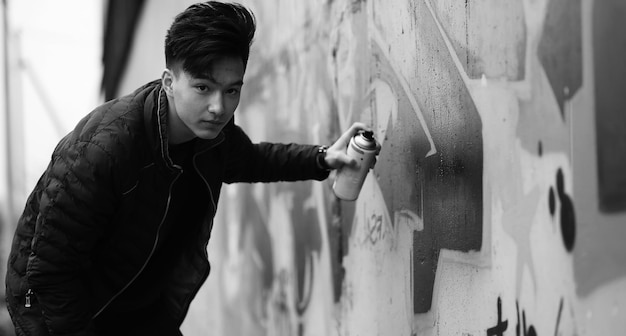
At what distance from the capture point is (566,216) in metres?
1.92

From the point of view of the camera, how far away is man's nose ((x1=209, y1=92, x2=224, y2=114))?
2.52 metres

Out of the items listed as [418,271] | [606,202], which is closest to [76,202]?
[418,271]

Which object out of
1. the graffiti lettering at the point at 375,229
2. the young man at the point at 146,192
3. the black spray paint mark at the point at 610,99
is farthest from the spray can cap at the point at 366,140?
the black spray paint mark at the point at 610,99

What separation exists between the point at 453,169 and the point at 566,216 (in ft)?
2.16

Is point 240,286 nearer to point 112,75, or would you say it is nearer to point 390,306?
point 390,306

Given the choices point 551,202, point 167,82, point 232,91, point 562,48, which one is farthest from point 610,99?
point 167,82

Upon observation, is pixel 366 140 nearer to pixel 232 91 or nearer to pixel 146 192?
pixel 232 91

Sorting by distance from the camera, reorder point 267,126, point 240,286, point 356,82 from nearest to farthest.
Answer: point 356,82 → point 267,126 → point 240,286

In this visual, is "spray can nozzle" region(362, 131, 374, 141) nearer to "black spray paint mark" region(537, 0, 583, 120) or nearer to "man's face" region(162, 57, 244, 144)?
"man's face" region(162, 57, 244, 144)

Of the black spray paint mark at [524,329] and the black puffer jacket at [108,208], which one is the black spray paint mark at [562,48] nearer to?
the black spray paint mark at [524,329]

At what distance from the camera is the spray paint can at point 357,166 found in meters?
2.76

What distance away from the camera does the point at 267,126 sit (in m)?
5.00

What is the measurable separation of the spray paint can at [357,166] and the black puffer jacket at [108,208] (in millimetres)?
191

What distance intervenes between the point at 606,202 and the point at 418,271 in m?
1.11
